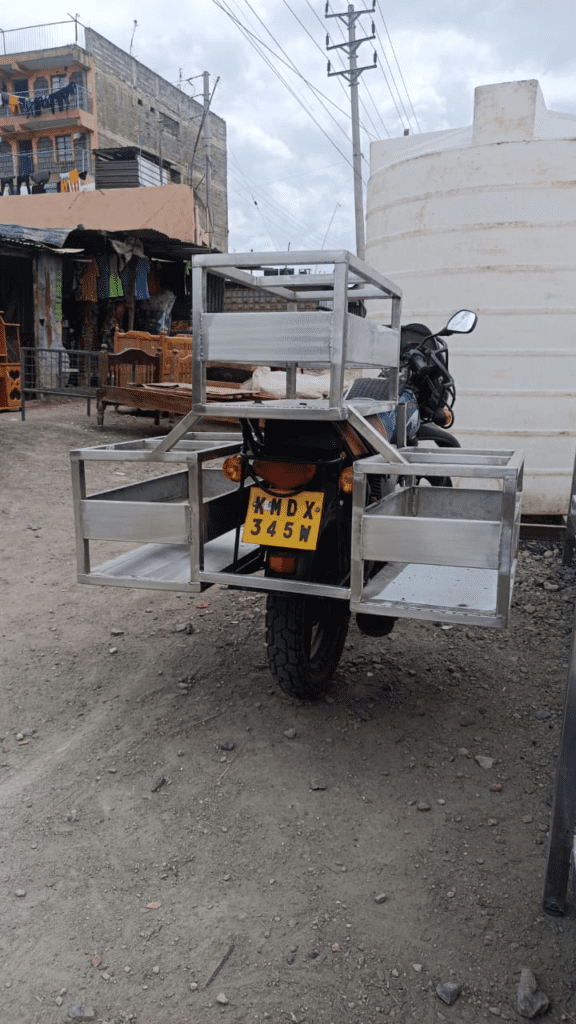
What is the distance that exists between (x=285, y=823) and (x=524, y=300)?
14.4ft

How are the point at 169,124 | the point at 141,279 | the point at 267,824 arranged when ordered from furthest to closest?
the point at 169,124
the point at 141,279
the point at 267,824

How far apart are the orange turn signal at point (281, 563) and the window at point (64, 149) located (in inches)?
1406

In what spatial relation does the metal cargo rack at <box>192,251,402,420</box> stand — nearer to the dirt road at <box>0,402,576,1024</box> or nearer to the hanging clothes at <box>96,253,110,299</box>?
the dirt road at <box>0,402,576,1024</box>

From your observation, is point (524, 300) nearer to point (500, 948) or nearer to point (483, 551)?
point (483, 551)

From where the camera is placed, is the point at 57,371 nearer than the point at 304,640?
No

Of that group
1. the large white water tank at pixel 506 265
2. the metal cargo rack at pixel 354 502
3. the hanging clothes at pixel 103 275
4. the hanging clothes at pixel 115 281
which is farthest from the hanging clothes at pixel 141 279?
the metal cargo rack at pixel 354 502

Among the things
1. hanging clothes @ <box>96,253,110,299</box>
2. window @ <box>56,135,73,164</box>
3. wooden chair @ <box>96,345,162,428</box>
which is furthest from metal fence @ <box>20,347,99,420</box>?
window @ <box>56,135,73,164</box>

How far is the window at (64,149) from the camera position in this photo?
33.7m

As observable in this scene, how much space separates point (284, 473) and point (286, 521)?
0.67 feet

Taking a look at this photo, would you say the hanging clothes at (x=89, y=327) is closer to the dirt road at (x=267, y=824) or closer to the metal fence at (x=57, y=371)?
the metal fence at (x=57, y=371)

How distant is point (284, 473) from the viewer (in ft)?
9.61

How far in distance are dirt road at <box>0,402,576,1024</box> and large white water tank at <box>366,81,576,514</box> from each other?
196cm

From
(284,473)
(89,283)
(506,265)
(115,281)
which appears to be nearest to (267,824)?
(284,473)

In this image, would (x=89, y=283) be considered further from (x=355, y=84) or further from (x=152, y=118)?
(x=152, y=118)
